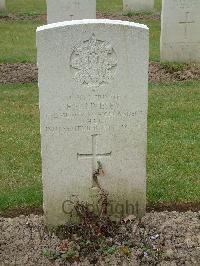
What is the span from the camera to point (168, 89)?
908cm

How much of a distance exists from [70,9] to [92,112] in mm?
7301

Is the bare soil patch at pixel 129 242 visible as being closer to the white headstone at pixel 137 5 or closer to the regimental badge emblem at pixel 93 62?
the regimental badge emblem at pixel 93 62

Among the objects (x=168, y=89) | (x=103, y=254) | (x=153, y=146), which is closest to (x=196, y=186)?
(x=153, y=146)

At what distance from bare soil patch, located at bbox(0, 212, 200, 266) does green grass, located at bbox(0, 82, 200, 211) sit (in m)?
0.55

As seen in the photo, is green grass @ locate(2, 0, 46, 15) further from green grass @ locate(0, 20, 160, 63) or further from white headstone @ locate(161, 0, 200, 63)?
white headstone @ locate(161, 0, 200, 63)

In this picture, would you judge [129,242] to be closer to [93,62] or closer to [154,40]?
[93,62]

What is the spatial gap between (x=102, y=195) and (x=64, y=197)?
30cm

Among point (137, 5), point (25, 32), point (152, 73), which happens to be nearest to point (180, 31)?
point (152, 73)

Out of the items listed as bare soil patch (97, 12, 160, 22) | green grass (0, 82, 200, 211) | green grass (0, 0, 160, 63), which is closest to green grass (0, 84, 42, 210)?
green grass (0, 82, 200, 211)

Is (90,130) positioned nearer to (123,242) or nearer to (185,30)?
(123,242)

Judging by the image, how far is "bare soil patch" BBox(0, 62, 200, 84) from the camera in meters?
9.73

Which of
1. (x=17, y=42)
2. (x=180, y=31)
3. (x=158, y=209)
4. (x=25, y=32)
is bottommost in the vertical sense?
(x=158, y=209)

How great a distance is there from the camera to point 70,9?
11391 millimetres

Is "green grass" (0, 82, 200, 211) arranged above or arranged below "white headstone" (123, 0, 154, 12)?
below
